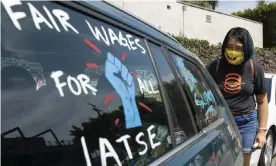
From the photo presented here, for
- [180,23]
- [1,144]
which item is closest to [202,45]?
[180,23]

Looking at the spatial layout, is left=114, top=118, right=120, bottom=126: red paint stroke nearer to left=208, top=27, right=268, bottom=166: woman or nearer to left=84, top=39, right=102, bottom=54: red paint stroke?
left=84, top=39, right=102, bottom=54: red paint stroke

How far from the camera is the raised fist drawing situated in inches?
65.1

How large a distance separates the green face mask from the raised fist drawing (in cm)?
229

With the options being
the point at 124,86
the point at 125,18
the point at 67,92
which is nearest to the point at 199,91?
the point at 125,18

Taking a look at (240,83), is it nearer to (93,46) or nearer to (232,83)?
(232,83)

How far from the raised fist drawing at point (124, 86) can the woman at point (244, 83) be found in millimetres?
2329

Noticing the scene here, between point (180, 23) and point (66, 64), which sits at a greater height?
point (180, 23)

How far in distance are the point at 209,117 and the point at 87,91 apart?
154cm

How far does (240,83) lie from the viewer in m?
3.98

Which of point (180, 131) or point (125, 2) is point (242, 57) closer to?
point (180, 131)

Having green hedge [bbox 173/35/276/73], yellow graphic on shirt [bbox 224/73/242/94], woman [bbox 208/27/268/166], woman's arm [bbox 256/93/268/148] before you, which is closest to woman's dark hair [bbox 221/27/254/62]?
woman [bbox 208/27/268/166]

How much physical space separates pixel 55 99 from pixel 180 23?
22902 mm

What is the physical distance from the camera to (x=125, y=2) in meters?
19.8

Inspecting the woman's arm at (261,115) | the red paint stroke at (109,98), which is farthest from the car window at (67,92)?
the woman's arm at (261,115)
